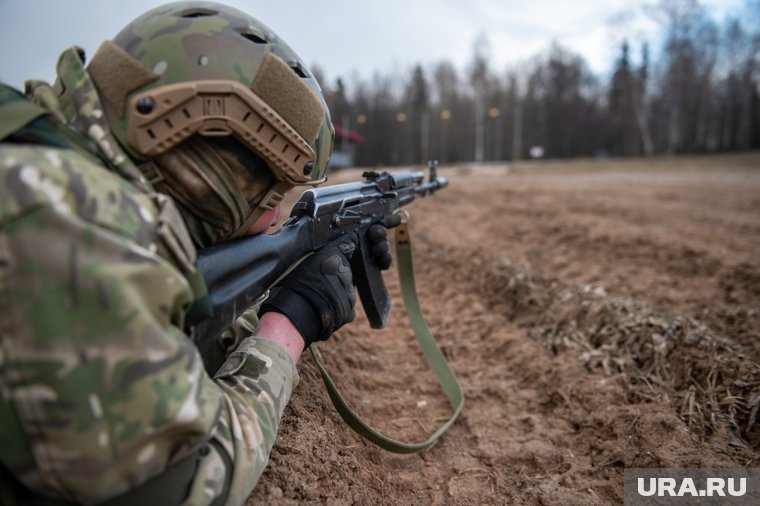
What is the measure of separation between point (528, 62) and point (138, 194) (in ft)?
210

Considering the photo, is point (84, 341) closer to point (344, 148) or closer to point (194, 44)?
point (194, 44)

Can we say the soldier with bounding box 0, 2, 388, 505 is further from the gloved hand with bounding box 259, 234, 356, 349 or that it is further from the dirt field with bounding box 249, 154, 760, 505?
the dirt field with bounding box 249, 154, 760, 505

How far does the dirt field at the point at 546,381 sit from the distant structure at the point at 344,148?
29546mm

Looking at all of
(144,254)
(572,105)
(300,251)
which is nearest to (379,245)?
(300,251)

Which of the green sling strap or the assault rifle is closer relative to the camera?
the assault rifle

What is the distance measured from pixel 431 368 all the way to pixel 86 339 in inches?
107

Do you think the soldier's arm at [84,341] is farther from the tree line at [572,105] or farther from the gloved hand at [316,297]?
the tree line at [572,105]

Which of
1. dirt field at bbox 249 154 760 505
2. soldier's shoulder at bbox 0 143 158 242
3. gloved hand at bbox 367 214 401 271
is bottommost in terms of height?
dirt field at bbox 249 154 760 505

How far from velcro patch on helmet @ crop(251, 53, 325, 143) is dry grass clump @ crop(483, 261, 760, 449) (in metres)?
2.64

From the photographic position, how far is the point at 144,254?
121 centimetres

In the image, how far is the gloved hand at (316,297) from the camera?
2.05 m

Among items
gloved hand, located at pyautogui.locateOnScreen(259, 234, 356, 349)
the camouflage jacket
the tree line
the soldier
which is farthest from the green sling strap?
the tree line

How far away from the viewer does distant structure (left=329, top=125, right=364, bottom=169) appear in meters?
39.4

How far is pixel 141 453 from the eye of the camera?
1174 mm
